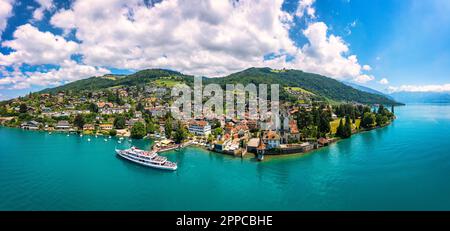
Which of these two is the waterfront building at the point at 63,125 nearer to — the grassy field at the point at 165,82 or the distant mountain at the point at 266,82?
the grassy field at the point at 165,82

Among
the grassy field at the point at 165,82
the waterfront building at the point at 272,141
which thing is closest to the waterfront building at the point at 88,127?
the waterfront building at the point at 272,141

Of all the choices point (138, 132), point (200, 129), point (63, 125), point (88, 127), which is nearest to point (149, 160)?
point (138, 132)

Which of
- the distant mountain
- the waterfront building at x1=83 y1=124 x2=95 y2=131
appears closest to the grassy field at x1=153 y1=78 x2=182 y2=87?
the distant mountain

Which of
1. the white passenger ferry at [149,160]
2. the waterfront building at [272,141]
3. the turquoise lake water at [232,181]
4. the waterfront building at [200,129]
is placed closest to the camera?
the turquoise lake water at [232,181]

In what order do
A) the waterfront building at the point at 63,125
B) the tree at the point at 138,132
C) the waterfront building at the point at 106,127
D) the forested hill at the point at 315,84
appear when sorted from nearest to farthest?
the tree at the point at 138,132
the waterfront building at the point at 106,127
the waterfront building at the point at 63,125
the forested hill at the point at 315,84
